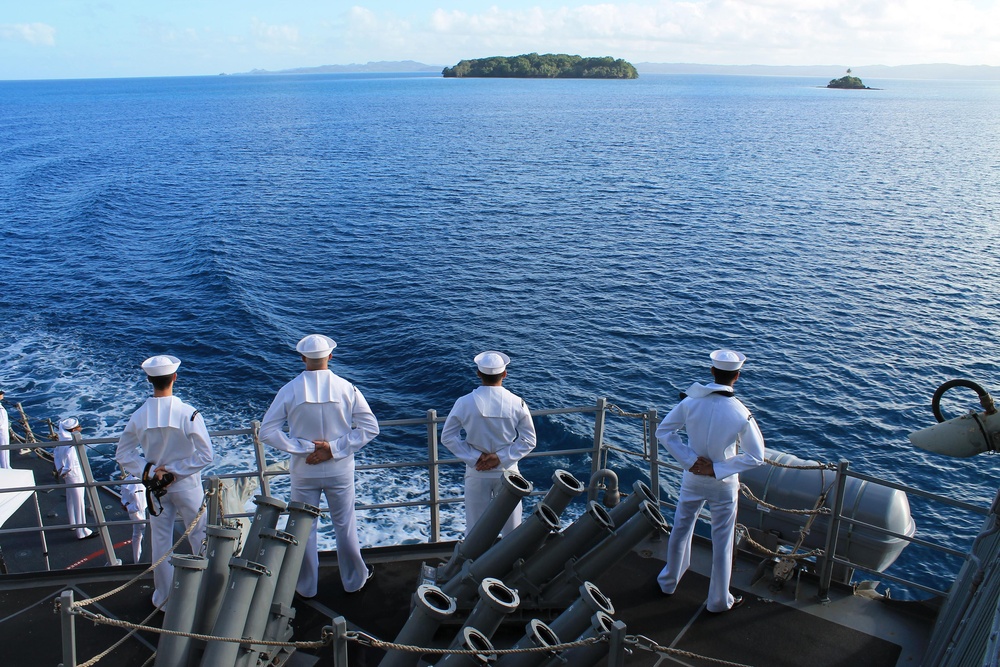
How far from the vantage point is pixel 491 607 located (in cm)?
477

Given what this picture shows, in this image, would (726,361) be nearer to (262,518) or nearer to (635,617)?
(635,617)

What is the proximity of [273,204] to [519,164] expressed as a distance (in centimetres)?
2531

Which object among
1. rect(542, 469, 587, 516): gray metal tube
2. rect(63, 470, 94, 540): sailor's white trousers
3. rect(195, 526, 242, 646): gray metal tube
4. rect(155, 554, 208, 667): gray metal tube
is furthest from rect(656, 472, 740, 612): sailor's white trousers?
rect(63, 470, 94, 540): sailor's white trousers

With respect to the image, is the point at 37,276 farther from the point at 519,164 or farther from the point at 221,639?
the point at 519,164

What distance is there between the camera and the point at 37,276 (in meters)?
34.2

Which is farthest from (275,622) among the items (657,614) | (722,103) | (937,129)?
(722,103)

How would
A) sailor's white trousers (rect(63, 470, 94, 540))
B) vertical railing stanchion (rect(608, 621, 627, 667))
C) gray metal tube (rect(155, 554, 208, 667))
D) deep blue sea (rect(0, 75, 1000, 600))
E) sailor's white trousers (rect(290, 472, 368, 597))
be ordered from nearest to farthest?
vertical railing stanchion (rect(608, 621, 627, 667))
gray metal tube (rect(155, 554, 208, 667))
sailor's white trousers (rect(290, 472, 368, 597))
sailor's white trousers (rect(63, 470, 94, 540))
deep blue sea (rect(0, 75, 1000, 600))

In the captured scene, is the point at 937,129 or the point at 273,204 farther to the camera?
the point at 937,129

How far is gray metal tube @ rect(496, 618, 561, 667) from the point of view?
4.71 metres

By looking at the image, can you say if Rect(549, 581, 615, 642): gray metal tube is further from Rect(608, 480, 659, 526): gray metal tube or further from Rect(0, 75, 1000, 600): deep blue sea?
Rect(0, 75, 1000, 600): deep blue sea

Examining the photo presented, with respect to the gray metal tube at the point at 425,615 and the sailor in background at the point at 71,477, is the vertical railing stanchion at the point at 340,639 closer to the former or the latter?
the gray metal tube at the point at 425,615

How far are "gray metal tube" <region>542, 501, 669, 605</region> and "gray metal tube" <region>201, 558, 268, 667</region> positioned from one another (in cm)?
241

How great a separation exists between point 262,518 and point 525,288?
27.1 metres

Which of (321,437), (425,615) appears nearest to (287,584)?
(321,437)
